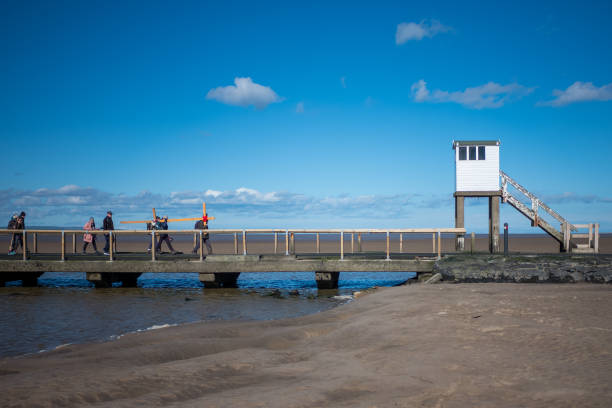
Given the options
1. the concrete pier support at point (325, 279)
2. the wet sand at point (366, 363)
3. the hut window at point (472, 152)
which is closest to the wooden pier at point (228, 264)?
the concrete pier support at point (325, 279)

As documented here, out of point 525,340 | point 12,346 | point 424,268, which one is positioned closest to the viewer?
point 525,340

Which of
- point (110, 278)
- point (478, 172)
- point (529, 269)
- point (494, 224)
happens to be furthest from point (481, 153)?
point (110, 278)

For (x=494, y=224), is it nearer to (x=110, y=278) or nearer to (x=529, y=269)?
(x=529, y=269)

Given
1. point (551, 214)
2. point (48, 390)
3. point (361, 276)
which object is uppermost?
point (551, 214)

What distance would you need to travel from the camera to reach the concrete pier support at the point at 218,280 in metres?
17.4

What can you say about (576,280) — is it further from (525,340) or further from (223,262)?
(223,262)

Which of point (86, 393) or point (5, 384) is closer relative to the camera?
point (86, 393)

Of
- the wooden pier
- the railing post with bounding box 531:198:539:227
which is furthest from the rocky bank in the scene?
the railing post with bounding box 531:198:539:227

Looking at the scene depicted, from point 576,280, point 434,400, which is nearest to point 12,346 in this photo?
point 434,400

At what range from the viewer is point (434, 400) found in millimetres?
3734

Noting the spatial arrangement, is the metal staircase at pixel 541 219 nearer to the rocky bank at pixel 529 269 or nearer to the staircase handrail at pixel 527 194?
the staircase handrail at pixel 527 194

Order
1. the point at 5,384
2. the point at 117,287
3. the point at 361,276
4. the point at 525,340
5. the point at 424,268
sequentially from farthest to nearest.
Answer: the point at 361,276, the point at 117,287, the point at 424,268, the point at 525,340, the point at 5,384

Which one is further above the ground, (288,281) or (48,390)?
(48,390)

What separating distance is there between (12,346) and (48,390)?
16.8ft
